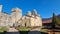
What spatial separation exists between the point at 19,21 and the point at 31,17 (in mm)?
1916

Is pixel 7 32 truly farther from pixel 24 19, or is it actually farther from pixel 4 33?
pixel 24 19

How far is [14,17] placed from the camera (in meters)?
17.2

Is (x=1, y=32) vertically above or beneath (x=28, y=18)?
beneath

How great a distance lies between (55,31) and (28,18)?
6152 mm

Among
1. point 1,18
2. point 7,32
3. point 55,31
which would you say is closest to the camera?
point 55,31

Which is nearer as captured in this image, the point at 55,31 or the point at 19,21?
the point at 55,31

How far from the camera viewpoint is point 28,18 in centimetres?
1678

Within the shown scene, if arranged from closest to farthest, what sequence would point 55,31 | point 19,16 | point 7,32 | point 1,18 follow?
1. point 55,31
2. point 7,32
3. point 1,18
4. point 19,16

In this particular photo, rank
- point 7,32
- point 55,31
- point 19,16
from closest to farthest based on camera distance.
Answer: point 55,31, point 7,32, point 19,16

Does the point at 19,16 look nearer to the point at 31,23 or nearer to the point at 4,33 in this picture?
the point at 31,23

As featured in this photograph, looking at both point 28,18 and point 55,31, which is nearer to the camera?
point 55,31

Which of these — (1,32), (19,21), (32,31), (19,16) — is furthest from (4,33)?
(19,16)

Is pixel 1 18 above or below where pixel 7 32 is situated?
above

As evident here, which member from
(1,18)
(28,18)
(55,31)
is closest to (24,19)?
(28,18)
